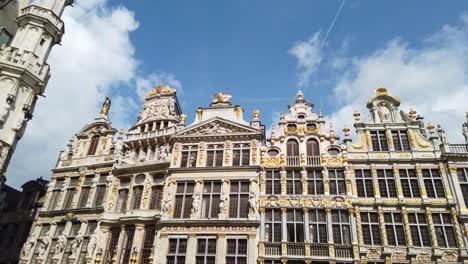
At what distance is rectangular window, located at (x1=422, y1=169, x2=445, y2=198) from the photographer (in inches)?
882

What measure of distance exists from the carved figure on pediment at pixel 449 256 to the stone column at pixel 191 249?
50.6 ft

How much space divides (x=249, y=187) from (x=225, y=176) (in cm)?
204

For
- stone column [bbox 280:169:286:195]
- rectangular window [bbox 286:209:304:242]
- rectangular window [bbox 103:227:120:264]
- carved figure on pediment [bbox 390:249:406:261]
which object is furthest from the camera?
rectangular window [bbox 103:227:120:264]

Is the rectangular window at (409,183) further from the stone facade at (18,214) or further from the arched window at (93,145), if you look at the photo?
the stone facade at (18,214)

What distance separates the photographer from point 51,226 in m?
27.8

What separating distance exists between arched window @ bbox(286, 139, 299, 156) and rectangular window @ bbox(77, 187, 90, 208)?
17429 mm

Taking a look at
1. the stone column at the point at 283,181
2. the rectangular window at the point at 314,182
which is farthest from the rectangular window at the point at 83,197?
the rectangular window at the point at 314,182

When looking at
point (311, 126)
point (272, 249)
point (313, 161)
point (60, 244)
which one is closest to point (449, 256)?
point (313, 161)

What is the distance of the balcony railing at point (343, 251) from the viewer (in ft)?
69.4

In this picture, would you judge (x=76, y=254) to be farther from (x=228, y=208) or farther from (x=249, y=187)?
(x=249, y=187)

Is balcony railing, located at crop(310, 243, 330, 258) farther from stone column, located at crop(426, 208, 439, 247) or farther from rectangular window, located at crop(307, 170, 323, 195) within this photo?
stone column, located at crop(426, 208, 439, 247)

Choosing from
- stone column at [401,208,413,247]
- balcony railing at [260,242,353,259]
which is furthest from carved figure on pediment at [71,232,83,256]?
stone column at [401,208,413,247]

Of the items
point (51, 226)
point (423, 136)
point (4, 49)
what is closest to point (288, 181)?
point (423, 136)

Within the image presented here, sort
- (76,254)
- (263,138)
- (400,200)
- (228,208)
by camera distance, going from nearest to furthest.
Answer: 1. (400,200)
2. (228,208)
3. (76,254)
4. (263,138)
